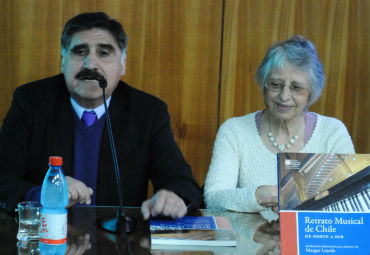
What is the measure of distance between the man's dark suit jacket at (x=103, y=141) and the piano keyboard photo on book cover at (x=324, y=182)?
2.45 feet

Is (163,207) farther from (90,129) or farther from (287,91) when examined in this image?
(287,91)

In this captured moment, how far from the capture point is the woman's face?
2053mm

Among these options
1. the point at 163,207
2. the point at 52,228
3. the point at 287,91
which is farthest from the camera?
the point at 287,91

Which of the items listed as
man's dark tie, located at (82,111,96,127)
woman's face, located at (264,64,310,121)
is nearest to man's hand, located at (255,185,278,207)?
woman's face, located at (264,64,310,121)

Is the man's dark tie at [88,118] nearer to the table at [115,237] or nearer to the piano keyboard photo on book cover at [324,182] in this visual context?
the table at [115,237]

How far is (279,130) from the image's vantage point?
7.02 feet

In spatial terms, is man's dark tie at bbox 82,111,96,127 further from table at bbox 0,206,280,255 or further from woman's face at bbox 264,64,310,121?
woman's face at bbox 264,64,310,121

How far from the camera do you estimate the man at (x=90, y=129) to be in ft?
6.21

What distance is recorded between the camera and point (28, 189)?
1.52 meters

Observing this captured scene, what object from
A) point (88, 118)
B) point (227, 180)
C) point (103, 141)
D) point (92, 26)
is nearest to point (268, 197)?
point (227, 180)

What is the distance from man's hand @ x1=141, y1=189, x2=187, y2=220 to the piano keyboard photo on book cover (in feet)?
1.41

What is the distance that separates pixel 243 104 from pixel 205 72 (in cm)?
30

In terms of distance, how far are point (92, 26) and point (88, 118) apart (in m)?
0.39

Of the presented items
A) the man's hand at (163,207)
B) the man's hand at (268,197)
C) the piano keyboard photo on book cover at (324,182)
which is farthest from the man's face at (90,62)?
the piano keyboard photo on book cover at (324,182)
